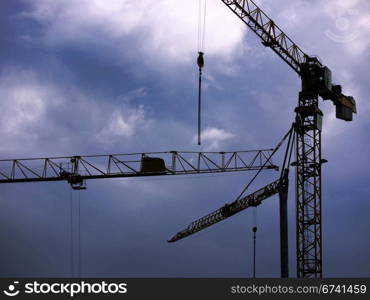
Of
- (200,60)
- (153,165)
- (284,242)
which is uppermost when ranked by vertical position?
(200,60)

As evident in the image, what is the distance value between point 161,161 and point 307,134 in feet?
71.8

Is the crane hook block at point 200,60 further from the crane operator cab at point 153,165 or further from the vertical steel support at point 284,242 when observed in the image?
the vertical steel support at point 284,242

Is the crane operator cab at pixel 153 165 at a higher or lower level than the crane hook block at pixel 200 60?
lower

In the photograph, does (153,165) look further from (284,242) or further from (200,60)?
(284,242)

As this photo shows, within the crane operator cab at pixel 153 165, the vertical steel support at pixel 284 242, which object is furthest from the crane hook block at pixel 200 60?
the vertical steel support at pixel 284 242

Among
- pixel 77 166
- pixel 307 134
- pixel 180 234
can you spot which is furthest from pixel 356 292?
pixel 180 234

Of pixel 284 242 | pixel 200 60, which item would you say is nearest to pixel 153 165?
pixel 200 60

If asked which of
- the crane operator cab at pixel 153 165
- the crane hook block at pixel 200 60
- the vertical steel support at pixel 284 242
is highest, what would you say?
the crane hook block at pixel 200 60

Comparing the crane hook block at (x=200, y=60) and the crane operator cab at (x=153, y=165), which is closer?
the crane hook block at (x=200, y=60)

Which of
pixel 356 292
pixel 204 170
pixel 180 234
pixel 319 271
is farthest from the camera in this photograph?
pixel 180 234

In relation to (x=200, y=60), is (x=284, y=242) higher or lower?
lower

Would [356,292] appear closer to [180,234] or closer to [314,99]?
[314,99]

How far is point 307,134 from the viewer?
102 meters

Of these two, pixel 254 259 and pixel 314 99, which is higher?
pixel 314 99
